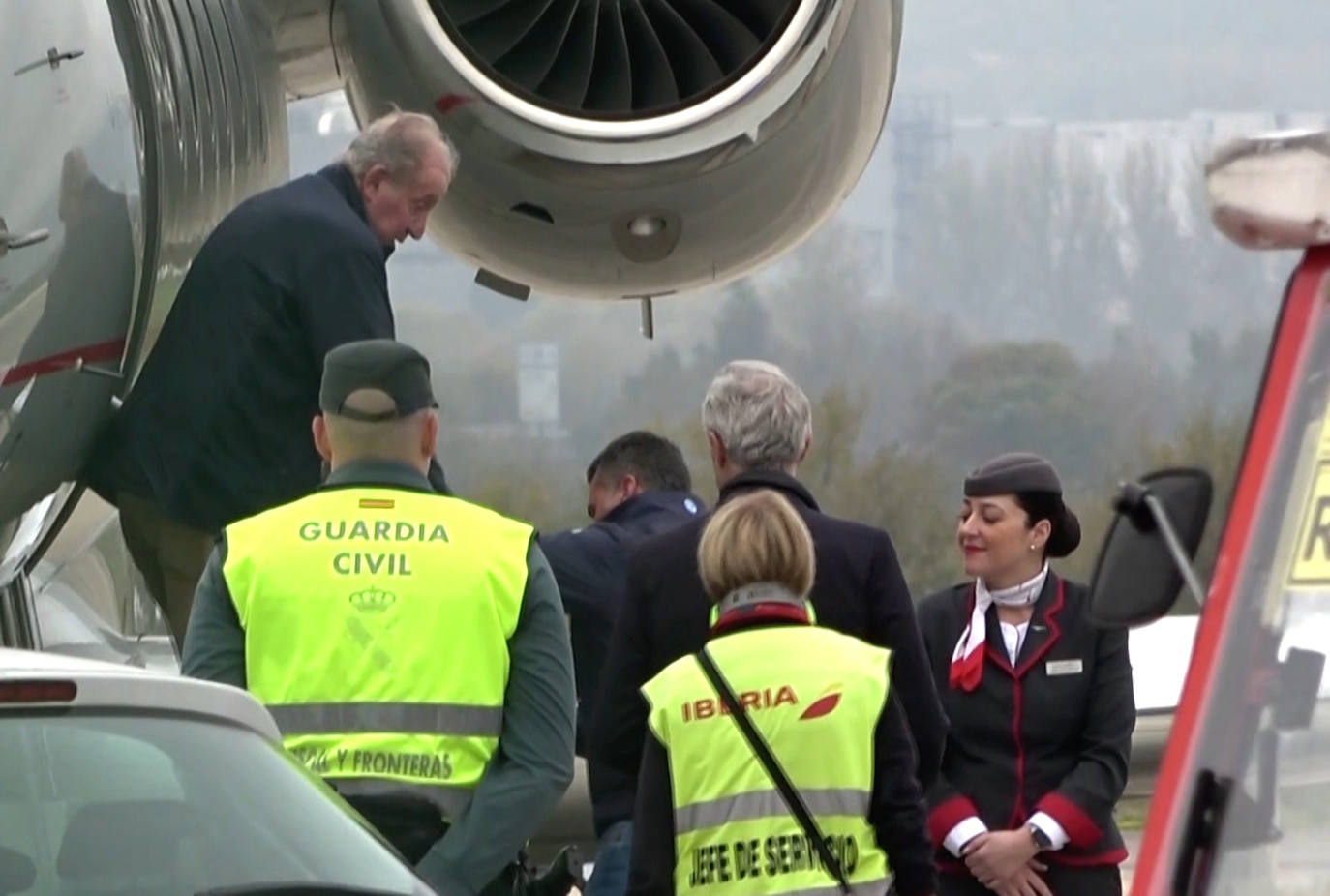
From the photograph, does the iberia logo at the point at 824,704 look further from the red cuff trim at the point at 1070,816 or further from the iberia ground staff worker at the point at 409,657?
the red cuff trim at the point at 1070,816

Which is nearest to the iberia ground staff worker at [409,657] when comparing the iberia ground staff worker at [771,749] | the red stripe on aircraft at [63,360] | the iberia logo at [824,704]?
the iberia ground staff worker at [771,749]

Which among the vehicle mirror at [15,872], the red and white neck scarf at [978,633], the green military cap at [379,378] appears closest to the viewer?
the vehicle mirror at [15,872]

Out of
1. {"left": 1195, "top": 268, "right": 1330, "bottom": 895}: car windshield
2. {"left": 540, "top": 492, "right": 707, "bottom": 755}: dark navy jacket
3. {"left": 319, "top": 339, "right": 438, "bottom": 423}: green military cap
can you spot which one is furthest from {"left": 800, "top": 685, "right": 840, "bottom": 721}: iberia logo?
{"left": 540, "top": 492, "right": 707, "bottom": 755}: dark navy jacket

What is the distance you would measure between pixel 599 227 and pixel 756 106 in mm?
784

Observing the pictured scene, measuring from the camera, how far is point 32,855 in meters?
2.85

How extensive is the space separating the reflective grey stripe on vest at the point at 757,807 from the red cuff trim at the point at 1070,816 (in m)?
1.10

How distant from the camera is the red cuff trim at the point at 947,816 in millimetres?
4871

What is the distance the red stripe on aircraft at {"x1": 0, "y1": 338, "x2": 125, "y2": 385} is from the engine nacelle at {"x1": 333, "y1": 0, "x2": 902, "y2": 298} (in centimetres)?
177

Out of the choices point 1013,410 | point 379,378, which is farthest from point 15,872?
point 1013,410

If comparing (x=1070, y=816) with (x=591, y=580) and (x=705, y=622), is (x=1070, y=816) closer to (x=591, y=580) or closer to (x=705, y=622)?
(x=705, y=622)

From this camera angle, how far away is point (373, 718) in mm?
3766

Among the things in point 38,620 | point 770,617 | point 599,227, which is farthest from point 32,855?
point 599,227

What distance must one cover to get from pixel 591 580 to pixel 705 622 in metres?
0.91

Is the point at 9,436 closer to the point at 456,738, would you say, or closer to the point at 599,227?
the point at 456,738
